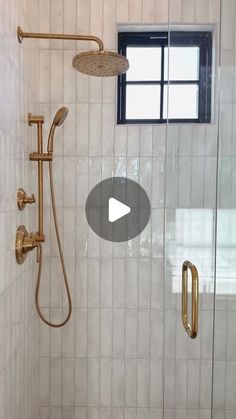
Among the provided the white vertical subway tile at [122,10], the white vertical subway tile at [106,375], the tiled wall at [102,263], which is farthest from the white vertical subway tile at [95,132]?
the white vertical subway tile at [106,375]

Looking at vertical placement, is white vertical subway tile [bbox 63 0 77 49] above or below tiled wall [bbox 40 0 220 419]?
above

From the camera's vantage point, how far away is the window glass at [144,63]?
2.00 metres

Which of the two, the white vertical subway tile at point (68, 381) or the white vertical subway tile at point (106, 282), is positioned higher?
the white vertical subway tile at point (106, 282)

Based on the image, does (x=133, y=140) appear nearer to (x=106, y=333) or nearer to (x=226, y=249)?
(x=226, y=249)

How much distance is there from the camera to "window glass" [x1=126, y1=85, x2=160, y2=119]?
200 cm

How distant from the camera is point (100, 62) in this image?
5.06ft

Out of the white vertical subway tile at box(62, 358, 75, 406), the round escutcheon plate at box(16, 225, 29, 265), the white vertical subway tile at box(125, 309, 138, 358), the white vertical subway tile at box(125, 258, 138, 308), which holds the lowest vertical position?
the white vertical subway tile at box(62, 358, 75, 406)

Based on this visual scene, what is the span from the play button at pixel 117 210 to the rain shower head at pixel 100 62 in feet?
1.82

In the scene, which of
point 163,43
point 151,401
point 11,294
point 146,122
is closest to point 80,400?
point 151,401

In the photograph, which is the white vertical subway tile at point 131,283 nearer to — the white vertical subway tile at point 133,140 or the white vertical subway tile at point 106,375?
the white vertical subway tile at point 106,375

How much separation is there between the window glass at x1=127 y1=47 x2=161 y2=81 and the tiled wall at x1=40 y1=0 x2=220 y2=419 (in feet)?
0.47

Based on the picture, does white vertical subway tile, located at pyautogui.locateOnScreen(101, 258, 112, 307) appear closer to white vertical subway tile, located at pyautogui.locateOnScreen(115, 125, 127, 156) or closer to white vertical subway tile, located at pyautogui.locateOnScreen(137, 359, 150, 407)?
white vertical subway tile, located at pyautogui.locateOnScreen(137, 359, 150, 407)

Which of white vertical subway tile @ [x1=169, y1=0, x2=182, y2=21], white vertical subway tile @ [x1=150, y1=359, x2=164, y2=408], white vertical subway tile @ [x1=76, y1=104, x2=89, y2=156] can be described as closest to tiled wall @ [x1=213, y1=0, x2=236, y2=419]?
white vertical subway tile @ [x1=169, y1=0, x2=182, y2=21]

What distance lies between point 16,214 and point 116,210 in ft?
2.04
